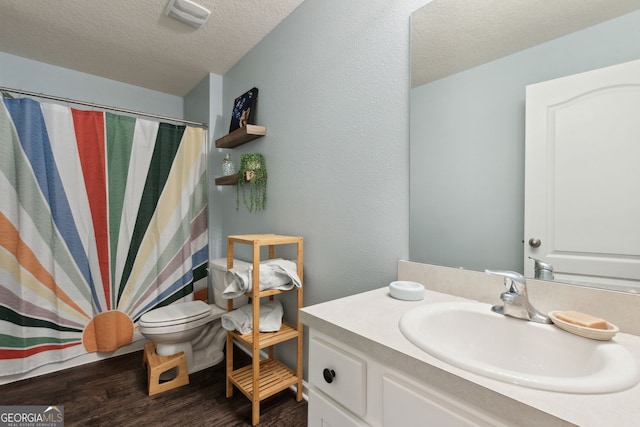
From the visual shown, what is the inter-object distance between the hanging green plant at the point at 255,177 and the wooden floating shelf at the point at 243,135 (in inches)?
5.3

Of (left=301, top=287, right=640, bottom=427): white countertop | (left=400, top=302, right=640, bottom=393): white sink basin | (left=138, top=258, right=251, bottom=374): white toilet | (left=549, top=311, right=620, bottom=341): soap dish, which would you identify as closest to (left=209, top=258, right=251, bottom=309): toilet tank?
(left=138, top=258, right=251, bottom=374): white toilet

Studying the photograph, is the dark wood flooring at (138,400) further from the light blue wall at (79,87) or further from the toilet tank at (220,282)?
the light blue wall at (79,87)

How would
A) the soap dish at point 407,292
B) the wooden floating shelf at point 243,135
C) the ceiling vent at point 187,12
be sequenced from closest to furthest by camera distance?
the soap dish at point 407,292 → the ceiling vent at point 187,12 → the wooden floating shelf at point 243,135

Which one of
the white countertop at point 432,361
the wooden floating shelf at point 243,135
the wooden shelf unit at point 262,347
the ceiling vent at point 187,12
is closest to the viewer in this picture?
the white countertop at point 432,361

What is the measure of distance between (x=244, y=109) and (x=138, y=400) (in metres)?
1.95

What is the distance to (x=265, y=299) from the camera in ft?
6.06

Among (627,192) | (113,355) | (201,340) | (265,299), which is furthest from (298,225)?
(113,355)

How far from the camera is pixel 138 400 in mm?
1592

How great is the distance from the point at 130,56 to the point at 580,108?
9.01 ft

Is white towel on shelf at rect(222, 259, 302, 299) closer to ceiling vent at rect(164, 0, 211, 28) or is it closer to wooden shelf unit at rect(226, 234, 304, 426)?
wooden shelf unit at rect(226, 234, 304, 426)

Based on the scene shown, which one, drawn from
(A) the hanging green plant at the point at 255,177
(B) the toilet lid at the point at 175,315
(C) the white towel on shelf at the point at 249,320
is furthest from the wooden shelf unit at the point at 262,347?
(A) the hanging green plant at the point at 255,177

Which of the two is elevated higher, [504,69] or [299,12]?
[299,12]

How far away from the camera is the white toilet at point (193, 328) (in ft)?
5.65

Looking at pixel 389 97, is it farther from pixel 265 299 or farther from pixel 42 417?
pixel 42 417
